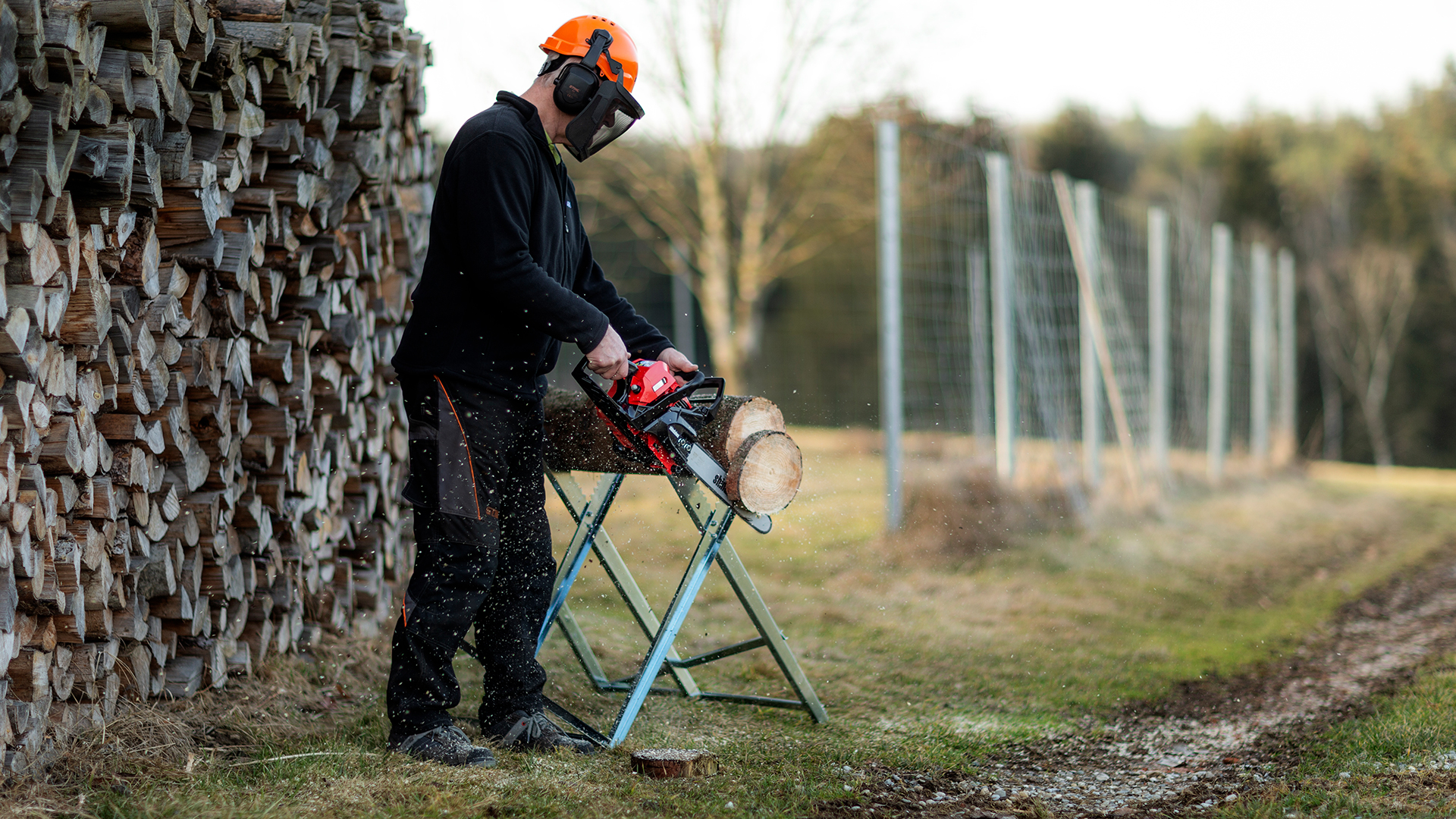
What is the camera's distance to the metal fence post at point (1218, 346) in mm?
11836

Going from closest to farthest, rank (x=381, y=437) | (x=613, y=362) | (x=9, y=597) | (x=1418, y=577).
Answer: (x=9, y=597)
(x=613, y=362)
(x=381, y=437)
(x=1418, y=577)

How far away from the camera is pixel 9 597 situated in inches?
89.4

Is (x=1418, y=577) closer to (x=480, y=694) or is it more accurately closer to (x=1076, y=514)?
(x=1076, y=514)

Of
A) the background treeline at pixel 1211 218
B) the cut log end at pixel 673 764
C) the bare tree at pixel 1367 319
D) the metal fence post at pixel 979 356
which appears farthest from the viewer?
the bare tree at pixel 1367 319

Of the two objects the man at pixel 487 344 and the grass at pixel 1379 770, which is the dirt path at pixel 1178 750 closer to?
the grass at pixel 1379 770

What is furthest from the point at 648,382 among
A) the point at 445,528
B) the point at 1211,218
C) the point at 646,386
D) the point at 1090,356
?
the point at 1211,218

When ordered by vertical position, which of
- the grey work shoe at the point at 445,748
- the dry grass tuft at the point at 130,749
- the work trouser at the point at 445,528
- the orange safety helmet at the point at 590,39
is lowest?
the grey work shoe at the point at 445,748

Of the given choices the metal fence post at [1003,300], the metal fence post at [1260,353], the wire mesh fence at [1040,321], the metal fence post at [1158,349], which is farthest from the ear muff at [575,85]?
the metal fence post at [1260,353]

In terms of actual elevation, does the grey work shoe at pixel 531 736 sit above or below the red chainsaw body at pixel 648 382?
below

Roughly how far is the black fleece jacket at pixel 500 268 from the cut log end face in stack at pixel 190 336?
0.64 meters

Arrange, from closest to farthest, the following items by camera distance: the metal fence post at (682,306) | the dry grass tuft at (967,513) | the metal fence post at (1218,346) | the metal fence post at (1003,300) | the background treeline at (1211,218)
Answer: the dry grass tuft at (967,513), the metal fence post at (1003,300), the metal fence post at (1218,346), the background treeline at (1211,218), the metal fence post at (682,306)

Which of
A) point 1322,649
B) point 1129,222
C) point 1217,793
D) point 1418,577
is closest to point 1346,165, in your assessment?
point 1129,222

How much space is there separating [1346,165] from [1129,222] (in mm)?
26421

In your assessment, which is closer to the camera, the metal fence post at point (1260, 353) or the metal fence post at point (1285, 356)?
the metal fence post at point (1260, 353)
